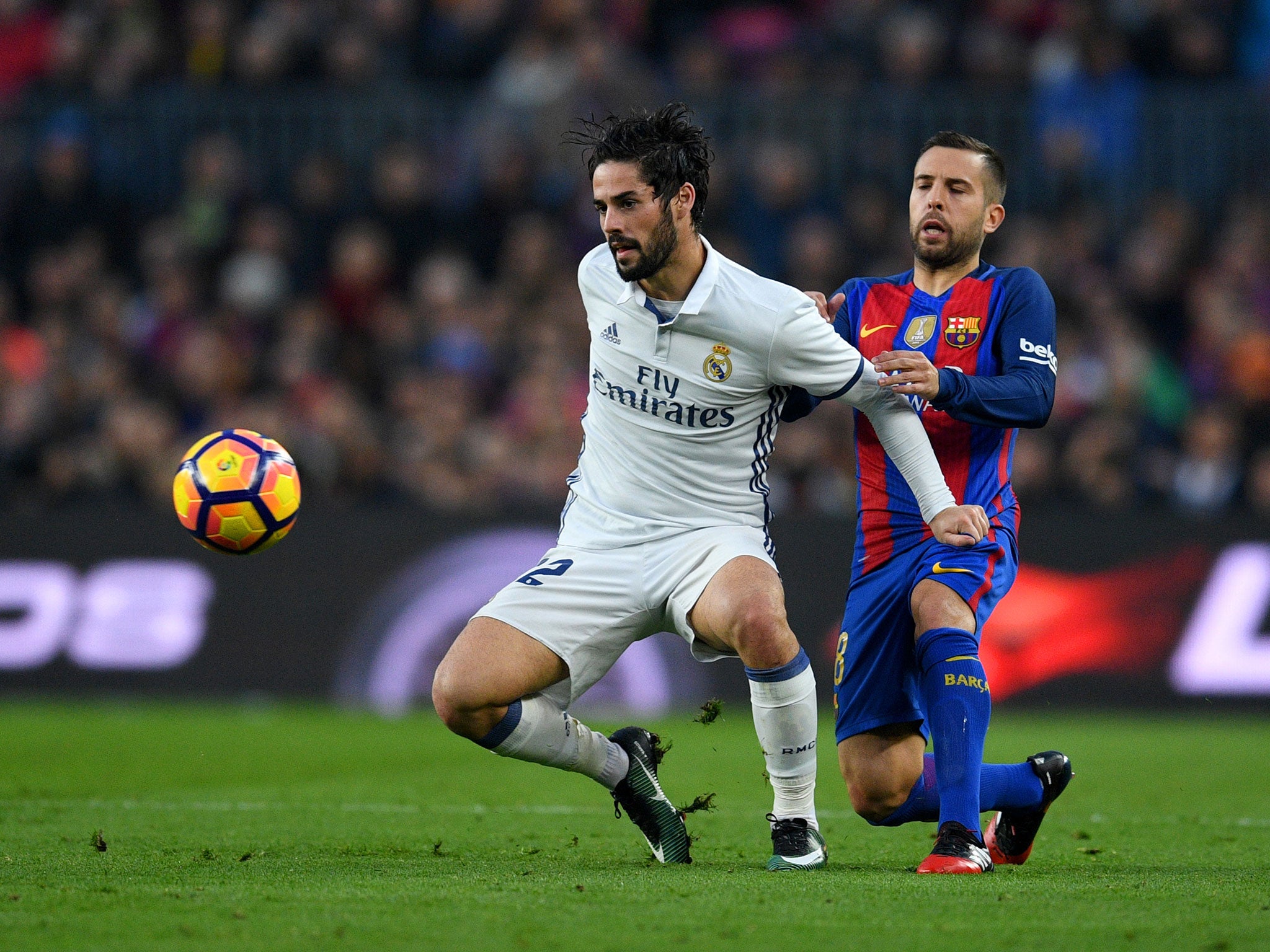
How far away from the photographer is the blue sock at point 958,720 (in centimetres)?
545

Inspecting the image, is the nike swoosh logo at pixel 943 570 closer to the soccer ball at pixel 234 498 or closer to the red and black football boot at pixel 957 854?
the red and black football boot at pixel 957 854

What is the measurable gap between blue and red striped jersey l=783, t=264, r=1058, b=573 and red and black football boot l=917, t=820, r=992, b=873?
3.30 ft

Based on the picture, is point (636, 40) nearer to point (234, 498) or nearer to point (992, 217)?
point (992, 217)

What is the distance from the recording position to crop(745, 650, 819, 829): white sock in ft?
18.3

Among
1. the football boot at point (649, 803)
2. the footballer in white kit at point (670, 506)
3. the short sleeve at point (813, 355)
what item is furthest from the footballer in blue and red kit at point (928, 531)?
the football boot at point (649, 803)

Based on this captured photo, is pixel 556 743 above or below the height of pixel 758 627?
below

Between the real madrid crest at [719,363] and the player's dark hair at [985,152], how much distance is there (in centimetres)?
102

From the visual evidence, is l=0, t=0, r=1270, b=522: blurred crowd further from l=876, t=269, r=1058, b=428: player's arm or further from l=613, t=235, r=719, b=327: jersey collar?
l=613, t=235, r=719, b=327: jersey collar

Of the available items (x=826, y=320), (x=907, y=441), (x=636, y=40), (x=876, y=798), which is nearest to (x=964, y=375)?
(x=907, y=441)

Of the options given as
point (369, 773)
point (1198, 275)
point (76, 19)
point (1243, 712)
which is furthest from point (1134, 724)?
point (76, 19)

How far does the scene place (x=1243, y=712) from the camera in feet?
37.8

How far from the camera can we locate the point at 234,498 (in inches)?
242

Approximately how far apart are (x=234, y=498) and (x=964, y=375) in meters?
2.63

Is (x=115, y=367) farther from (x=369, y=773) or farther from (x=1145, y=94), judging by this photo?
(x=1145, y=94)
